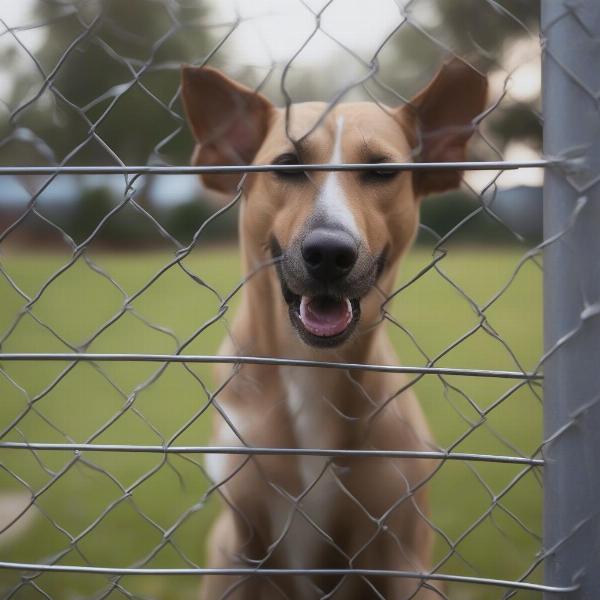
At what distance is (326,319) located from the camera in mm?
1128

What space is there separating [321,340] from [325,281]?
136 mm

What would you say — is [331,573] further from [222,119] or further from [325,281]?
[222,119]

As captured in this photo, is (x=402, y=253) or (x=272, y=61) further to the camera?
(x=402, y=253)

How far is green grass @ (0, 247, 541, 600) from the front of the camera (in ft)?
5.36

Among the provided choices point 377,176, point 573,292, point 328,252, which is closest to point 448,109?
point 377,176

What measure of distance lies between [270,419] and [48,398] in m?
2.70

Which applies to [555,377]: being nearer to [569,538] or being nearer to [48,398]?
[569,538]

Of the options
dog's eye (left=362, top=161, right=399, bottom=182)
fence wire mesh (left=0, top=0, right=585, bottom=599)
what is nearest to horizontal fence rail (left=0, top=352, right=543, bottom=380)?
fence wire mesh (left=0, top=0, right=585, bottom=599)

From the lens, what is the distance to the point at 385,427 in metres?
1.24

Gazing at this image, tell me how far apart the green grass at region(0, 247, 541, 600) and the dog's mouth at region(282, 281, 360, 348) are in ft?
0.49

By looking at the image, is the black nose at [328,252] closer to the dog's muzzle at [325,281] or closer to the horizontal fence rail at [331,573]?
the dog's muzzle at [325,281]

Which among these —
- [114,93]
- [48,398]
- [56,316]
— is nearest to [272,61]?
[114,93]

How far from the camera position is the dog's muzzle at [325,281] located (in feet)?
3.20

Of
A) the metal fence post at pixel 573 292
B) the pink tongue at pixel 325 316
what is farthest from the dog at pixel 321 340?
the metal fence post at pixel 573 292
